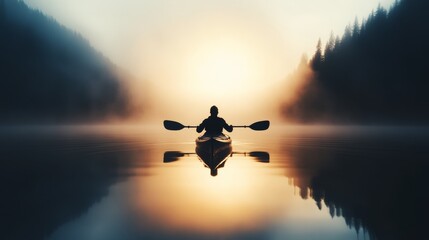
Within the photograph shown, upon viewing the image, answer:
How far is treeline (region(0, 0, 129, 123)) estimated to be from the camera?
131 meters

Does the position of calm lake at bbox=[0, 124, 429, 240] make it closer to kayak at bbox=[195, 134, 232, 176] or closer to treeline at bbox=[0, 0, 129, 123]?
kayak at bbox=[195, 134, 232, 176]

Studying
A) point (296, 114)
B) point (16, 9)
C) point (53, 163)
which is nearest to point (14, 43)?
point (16, 9)

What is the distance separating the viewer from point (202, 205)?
9789mm

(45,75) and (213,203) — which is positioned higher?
(45,75)

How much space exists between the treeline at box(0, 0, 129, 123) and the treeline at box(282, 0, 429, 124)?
88802 millimetres

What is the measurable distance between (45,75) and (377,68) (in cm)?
11226

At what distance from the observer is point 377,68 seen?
400ft

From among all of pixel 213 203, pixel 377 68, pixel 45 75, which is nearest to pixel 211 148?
pixel 213 203

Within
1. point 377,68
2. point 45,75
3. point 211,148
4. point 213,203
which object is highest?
point 45,75

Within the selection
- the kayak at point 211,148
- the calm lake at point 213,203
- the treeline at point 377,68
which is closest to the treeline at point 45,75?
the treeline at point 377,68

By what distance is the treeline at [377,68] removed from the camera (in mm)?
111812

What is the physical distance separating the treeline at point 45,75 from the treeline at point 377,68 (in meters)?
88.8

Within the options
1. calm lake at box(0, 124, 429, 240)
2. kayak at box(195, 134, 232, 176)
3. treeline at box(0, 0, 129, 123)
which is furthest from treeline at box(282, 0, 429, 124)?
calm lake at box(0, 124, 429, 240)

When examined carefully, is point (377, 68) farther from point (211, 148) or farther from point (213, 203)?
point (213, 203)
